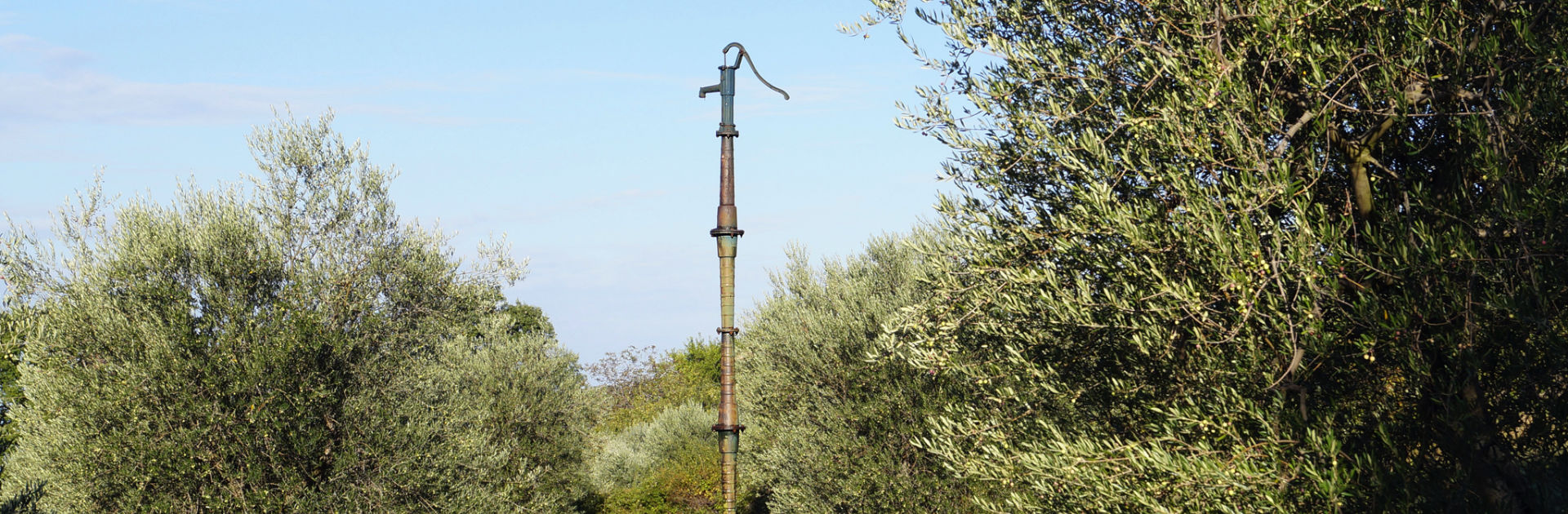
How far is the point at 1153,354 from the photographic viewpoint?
31.0 ft

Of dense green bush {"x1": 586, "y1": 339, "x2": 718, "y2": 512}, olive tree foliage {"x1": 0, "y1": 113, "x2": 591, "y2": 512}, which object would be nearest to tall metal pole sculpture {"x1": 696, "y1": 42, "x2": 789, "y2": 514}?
olive tree foliage {"x1": 0, "y1": 113, "x2": 591, "y2": 512}

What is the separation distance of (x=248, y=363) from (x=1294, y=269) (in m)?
14.1

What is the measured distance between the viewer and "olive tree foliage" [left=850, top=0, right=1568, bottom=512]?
8047 millimetres

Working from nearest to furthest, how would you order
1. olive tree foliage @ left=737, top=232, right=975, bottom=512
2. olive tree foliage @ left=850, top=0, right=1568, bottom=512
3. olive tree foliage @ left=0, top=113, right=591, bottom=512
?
olive tree foliage @ left=850, top=0, right=1568, bottom=512
olive tree foliage @ left=0, top=113, right=591, bottom=512
olive tree foliage @ left=737, top=232, right=975, bottom=512

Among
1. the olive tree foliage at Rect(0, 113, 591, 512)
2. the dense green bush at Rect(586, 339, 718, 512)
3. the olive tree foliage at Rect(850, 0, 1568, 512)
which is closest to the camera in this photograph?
the olive tree foliage at Rect(850, 0, 1568, 512)

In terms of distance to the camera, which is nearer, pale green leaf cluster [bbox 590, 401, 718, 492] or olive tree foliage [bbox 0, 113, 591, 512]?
olive tree foliage [bbox 0, 113, 591, 512]

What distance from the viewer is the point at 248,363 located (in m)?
15.1

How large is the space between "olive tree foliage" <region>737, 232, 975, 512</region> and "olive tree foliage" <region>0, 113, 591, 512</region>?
8838 mm

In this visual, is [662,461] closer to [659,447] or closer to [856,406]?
[659,447]

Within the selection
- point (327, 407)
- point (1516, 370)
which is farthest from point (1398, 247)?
point (327, 407)

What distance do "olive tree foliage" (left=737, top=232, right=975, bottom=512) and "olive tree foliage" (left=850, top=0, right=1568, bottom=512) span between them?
989 cm

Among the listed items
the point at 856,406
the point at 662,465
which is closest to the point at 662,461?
the point at 662,465

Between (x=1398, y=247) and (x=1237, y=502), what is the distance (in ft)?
8.13

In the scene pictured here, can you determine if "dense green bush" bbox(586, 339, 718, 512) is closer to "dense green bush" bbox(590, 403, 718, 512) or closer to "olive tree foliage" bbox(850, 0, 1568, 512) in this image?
"dense green bush" bbox(590, 403, 718, 512)
